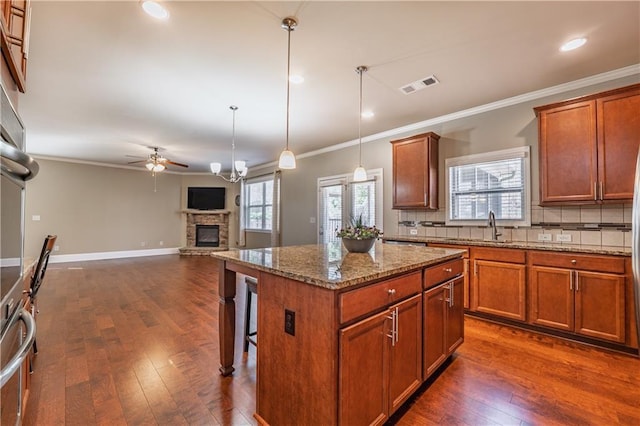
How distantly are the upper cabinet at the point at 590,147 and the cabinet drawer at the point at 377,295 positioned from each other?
229 centimetres

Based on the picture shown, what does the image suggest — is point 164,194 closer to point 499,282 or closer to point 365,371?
point 499,282

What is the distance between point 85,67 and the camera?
284 cm

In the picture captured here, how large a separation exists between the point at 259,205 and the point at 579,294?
6.90 meters

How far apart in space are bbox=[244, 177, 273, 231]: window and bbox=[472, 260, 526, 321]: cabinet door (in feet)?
17.3

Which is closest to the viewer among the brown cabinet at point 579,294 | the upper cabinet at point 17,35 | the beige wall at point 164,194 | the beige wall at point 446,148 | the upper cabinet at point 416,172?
the upper cabinet at point 17,35

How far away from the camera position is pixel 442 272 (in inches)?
84.3

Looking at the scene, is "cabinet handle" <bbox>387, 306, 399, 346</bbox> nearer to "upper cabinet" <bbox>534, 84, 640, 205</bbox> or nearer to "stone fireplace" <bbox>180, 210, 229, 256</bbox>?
"upper cabinet" <bbox>534, 84, 640, 205</bbox>

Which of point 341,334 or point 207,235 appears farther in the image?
point 207,235

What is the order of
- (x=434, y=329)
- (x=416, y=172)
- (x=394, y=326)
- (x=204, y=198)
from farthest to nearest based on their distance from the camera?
(x=204, y=198) → (x=416, y=172) → (x=434, y=329) → (x=394, y=326)

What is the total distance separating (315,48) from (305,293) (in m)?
2.13

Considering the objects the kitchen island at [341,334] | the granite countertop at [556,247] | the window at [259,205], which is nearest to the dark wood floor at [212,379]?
the kitchen island at [341,334]

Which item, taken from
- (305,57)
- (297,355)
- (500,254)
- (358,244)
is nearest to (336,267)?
(297,355)

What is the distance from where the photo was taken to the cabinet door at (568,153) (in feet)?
A: 9.33

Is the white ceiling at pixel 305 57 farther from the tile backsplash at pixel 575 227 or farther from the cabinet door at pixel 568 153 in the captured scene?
the tile backsplash at pixel 575 227
